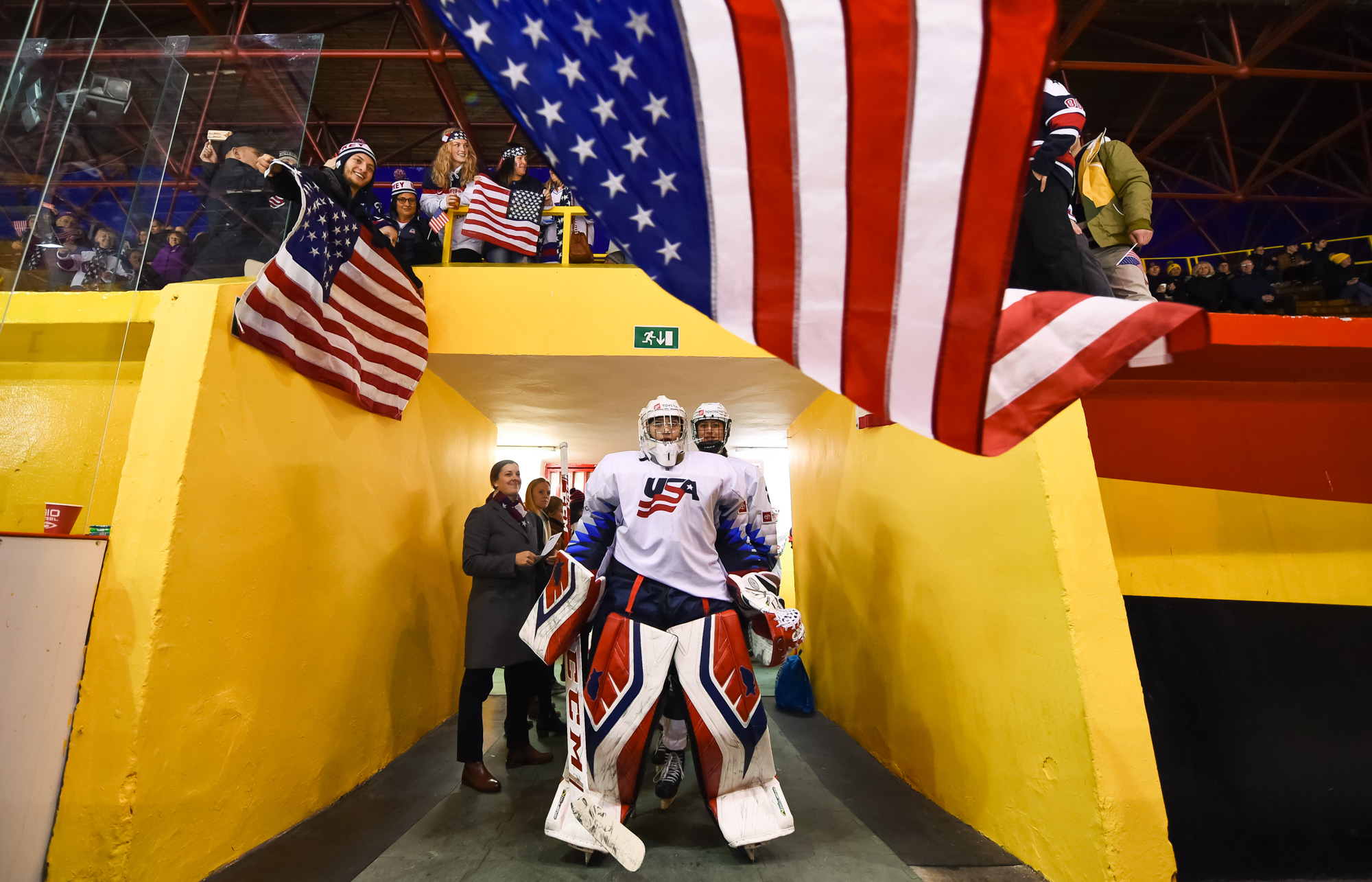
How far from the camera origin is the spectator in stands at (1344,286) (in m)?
7.13

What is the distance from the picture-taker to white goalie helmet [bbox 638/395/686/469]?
342 centimetres

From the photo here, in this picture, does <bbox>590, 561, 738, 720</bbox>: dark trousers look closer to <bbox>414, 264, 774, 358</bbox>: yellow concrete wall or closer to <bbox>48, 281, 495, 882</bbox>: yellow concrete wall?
<bbox>48, 281, 495, 882</bbox>: yellow concrete wall

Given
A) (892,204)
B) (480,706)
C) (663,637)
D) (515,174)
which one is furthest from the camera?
(515,174)

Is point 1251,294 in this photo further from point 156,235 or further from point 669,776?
point 156,235

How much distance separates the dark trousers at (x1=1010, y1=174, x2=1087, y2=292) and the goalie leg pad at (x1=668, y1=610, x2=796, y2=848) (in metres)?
2.11

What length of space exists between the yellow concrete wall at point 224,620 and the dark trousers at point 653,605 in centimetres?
153

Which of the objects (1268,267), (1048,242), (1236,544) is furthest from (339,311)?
(1268,267)

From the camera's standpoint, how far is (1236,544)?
293 centimetres

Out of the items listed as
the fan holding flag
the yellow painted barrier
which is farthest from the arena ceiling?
the yellow painted barrier

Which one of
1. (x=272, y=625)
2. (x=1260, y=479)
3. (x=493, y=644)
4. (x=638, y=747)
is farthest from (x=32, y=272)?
(x=1260, y=479)

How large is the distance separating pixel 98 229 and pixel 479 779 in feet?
11.3

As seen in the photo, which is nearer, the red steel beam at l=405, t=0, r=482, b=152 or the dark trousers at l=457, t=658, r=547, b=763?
the dark trousers at l=457, t=658, r=547, b=763

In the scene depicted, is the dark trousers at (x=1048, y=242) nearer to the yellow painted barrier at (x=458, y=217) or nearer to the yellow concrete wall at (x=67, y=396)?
the yellow painted barrier at (x=458, y=217)

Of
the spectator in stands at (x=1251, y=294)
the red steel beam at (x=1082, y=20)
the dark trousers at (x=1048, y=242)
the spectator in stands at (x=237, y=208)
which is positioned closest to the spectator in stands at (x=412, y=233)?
the spectator in stands at (x=237, y=208)
